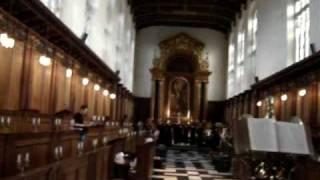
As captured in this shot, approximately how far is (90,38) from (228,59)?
55.7 ft

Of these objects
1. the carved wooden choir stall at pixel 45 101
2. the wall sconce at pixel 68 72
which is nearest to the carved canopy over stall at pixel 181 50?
the carved wooden choir stall at pixel 45 101

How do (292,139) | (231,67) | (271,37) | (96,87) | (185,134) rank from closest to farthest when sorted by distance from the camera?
(292,139) < (96,87) < (271,37) < (185,134) < (231,67)

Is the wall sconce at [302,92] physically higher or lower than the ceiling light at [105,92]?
lower

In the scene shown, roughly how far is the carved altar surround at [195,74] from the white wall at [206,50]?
1.99ft

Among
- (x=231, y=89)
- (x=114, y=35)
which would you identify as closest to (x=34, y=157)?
(x=114, y=35)

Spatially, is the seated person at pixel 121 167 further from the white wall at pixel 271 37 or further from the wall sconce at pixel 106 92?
the wall sconce at pixel 106 92

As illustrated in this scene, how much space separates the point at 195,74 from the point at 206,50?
6.48ft

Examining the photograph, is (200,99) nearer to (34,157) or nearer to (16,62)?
(16,62)

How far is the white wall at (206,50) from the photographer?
113ft

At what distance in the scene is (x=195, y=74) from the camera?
112 ft

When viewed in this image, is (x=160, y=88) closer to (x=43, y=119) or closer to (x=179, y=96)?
(x=179, y=96)

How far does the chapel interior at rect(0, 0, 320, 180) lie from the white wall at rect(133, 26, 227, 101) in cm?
8

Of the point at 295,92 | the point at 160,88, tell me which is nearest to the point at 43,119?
the point at 295,92

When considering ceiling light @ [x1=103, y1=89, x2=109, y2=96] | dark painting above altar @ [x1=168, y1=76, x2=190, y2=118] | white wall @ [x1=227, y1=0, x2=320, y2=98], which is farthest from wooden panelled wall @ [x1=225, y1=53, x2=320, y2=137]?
dark painting above altar @ [x1=168, y1=76, x2=190, y2=118]
